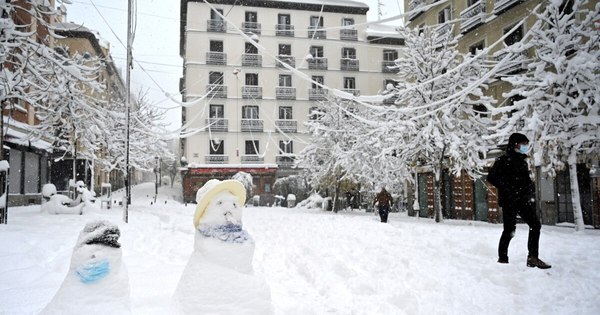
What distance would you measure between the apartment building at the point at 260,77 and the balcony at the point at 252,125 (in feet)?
0.33

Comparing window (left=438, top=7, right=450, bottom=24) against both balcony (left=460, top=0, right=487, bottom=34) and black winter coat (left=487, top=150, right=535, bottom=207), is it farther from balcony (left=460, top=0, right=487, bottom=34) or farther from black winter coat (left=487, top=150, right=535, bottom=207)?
black winter coat (left=487, top=150, right=535, bottom=207)

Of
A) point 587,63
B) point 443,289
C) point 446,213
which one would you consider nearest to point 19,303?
point 443,289

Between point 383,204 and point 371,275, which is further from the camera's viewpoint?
point 383,204

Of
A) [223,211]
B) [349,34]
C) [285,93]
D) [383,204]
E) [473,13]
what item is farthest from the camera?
[349,34]

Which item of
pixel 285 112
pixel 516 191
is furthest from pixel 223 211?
pixel 285 112

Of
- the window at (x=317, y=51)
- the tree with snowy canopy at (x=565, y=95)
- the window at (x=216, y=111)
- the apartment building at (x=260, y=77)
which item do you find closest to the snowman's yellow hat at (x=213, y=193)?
the tree with snowy canopy at (x=565, y=95)

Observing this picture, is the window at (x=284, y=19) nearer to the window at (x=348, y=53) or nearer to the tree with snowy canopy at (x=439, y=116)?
the window at (x=348, y=53)

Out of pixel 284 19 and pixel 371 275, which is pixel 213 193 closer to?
pixel 371 275

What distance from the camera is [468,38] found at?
901 inches

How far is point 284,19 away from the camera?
131ft

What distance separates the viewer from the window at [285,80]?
131 ft

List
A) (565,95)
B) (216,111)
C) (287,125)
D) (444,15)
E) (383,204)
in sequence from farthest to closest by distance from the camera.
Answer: (287,125) → (216,111) → (444,15) → (383,204) → (565,95)

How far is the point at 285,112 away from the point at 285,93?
1928 millimetres

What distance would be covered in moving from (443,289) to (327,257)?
306 cm
